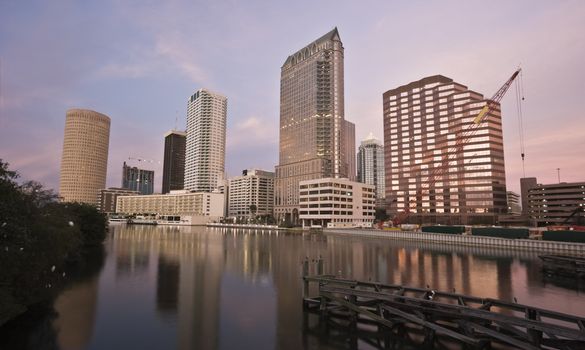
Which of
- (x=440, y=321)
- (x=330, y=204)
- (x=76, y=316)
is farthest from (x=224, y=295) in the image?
(x=330, y=204)

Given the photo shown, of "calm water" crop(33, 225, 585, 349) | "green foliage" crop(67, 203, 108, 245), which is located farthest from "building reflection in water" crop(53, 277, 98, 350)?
"green foliage" crop(67, 203, 108, 245)

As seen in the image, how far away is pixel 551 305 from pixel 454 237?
78172mm

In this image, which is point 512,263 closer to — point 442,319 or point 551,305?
point 551,305

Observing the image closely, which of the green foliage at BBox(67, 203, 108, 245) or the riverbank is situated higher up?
the green foliage at BBox(67, 203, 108, 245)

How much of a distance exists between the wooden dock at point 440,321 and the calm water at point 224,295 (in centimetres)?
312

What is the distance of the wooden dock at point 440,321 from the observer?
1755cm

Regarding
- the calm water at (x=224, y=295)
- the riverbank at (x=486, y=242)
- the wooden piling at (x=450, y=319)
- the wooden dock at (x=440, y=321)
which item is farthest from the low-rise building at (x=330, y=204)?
the wooden dock at (x=440, y=321)

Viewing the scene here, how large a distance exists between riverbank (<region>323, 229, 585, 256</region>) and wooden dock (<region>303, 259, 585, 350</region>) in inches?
2551

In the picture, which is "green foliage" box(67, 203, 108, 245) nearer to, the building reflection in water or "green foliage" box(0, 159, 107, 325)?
the building reflection in water

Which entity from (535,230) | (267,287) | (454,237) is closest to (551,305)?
(267,287)

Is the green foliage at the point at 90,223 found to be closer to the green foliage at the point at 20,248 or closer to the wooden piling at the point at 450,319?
the green foliage at the point at 20,248

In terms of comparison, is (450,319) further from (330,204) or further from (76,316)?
(330,204)

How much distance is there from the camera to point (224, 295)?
33375mm

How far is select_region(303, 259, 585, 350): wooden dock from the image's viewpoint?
17.6 metres
